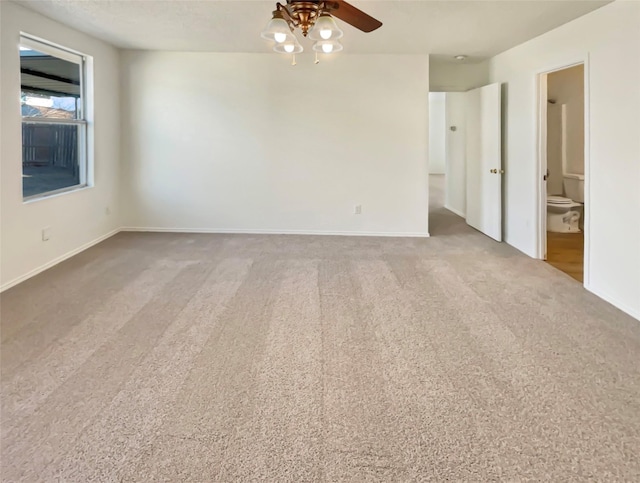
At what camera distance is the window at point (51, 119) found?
15.0 ft

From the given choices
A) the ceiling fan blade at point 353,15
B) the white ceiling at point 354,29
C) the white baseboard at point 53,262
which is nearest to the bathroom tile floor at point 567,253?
the white ceiling at point 354,29

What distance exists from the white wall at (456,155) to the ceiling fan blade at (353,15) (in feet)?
16.3

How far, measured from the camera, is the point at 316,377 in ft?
8.47

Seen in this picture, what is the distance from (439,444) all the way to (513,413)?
45cm

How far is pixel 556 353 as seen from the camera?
9.36 ft

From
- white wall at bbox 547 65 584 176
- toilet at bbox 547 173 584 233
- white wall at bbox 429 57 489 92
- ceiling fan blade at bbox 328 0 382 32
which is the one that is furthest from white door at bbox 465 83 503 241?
ceiling fan blade at bbox 328 0 382 32

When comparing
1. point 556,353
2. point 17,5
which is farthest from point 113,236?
point 556,353

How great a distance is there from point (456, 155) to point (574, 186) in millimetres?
1884

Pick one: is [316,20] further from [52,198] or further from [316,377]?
[52,198]

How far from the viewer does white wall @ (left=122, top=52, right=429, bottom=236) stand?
634 centimetres

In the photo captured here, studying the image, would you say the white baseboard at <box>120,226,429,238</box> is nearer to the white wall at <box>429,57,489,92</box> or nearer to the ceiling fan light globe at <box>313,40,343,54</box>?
the white wall at <box>429,57,489,92</box>

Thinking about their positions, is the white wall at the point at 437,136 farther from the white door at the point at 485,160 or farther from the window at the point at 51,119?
the window at the point at 51,119

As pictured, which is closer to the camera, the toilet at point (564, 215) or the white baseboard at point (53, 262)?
the white baseboard at point (53, 262)

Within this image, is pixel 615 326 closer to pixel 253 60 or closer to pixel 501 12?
pixel 501 12
